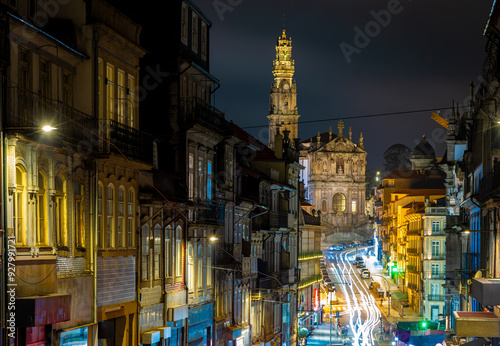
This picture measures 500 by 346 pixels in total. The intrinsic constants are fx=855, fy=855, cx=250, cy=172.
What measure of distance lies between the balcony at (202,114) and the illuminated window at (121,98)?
6.32m

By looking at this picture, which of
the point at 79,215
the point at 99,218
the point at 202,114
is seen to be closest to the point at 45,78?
the point at 79,215

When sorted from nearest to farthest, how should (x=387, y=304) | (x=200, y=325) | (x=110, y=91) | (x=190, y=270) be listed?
(x=110, y=91) → (x=190, y=270) → (x=200, y=325) → (x=387, y=304)

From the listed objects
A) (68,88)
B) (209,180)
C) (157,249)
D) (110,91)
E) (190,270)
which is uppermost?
(110,91)

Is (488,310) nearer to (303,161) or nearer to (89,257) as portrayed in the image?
(89,257)

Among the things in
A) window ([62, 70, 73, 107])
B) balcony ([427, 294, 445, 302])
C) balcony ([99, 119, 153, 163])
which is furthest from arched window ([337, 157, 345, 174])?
window ([62, 70, 73, 107])

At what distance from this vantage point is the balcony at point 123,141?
2380cm

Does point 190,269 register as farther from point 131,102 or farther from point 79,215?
point 79,215

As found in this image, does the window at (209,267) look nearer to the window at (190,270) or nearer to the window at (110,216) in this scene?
the window at (190,270)

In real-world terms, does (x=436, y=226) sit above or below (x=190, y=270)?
below

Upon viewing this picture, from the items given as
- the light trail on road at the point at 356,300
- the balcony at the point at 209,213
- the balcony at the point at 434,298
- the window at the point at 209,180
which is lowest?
the light trail on road at the point at 356,300

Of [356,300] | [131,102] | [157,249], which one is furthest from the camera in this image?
[356,300]

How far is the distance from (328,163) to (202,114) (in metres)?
152

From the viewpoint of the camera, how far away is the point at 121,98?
86.1 ft

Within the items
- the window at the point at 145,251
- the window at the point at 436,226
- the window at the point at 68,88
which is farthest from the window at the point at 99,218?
the window at the point at 436,226
